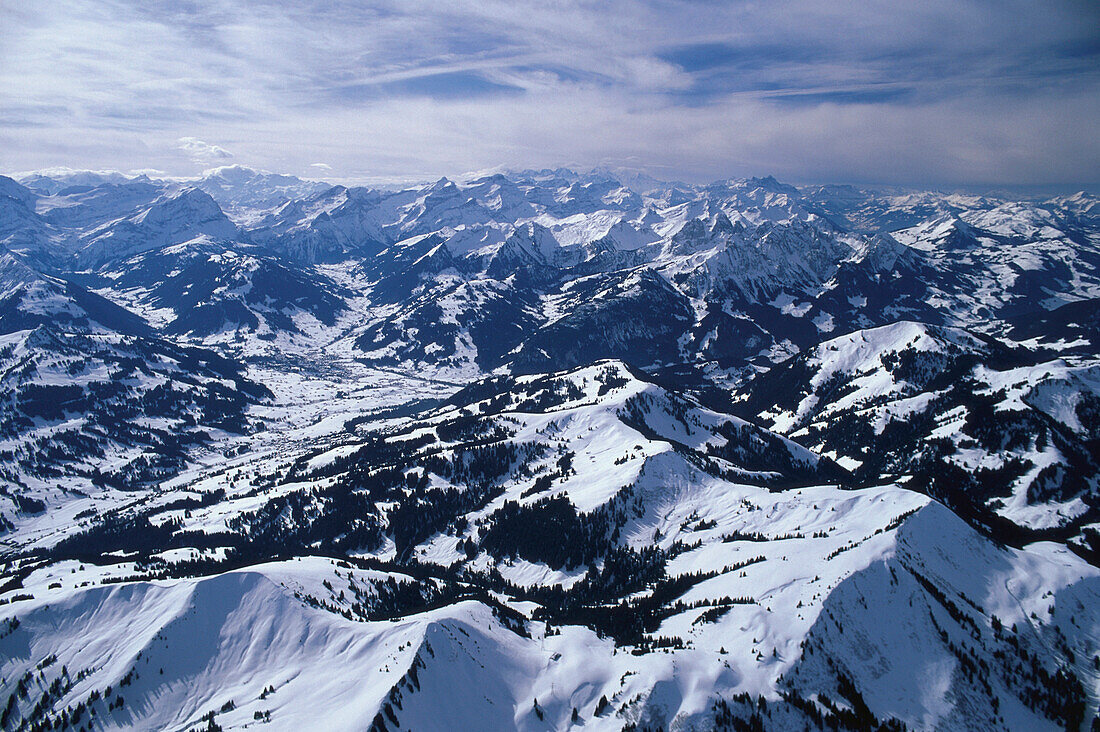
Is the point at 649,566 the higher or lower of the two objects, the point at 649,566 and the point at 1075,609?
the lower

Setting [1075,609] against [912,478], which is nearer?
[1075,609]

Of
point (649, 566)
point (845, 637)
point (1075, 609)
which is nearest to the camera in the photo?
point (845, 637)

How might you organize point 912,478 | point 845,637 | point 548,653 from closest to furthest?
point 845,637, point 548,653, point 912,478

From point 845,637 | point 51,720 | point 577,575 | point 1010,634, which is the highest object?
point 51,720

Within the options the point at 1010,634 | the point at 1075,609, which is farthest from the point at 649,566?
the point at 1075,609

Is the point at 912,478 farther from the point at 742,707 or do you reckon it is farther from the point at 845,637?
the point at 742,707

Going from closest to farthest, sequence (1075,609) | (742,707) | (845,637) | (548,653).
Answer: (742,707), (845,637), (548,653), (1075,609)

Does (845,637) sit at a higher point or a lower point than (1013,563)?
higher

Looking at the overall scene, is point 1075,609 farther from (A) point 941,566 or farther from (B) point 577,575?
(B) point 577,575

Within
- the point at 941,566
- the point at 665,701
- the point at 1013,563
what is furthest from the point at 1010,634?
the point at 665,701
